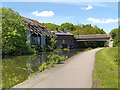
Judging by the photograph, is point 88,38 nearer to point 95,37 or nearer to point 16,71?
point 95,37

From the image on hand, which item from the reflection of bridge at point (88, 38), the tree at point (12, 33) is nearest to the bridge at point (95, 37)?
the reflection of bridge at point (88, 38)

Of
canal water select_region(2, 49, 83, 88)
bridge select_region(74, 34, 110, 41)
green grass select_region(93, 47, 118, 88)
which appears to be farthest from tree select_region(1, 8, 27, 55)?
bridge select_region(74, 34, 110, 41)

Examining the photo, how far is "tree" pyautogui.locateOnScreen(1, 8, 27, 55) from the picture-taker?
1938cm

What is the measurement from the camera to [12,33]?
19.3m

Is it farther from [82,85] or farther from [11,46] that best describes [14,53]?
[82,85]

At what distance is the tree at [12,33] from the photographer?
63.6 ft

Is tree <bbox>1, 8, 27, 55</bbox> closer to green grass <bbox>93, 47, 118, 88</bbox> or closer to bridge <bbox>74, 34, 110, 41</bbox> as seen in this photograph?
green grass <bbox>93, 47, 118, 88</bbox>

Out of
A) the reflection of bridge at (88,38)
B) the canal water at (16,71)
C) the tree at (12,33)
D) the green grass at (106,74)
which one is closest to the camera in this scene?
the green grass at (106,74)

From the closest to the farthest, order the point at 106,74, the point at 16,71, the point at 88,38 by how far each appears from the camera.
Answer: the point at 106,74 → the point at 16,71 → the point at 88,38

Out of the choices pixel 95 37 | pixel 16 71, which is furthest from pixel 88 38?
pixel 16 71

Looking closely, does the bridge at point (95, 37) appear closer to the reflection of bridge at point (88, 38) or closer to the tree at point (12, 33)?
the reflection of bridge at point (88, 38)

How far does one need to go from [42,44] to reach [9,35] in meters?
14.5

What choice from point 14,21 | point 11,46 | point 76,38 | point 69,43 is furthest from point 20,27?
point 76,38

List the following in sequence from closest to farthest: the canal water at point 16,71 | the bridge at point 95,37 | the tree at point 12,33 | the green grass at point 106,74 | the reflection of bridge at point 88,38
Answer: the green grass at point 106,74
the canal water at point 16,71
the tree at point 12,33
the bridge at point 95,37
the reflection of bridge at point 88,38
